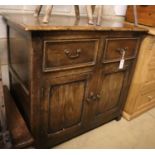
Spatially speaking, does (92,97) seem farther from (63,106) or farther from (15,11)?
(15,11)

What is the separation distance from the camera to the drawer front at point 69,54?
82cm

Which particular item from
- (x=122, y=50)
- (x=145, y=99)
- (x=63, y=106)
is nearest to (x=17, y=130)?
(x=63, y=106)

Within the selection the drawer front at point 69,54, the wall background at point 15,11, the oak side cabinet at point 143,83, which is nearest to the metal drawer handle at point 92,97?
the drawer front at point 69,54

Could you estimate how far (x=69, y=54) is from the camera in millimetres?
881

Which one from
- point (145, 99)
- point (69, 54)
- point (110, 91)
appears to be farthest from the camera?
point (145, 99)

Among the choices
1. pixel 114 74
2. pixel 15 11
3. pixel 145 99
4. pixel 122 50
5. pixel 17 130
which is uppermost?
pixel 15 11

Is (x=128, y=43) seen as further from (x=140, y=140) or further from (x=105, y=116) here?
(x=140, y=140)

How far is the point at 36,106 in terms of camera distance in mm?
901

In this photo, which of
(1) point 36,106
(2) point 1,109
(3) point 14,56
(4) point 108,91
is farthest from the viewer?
(4) point 108,91

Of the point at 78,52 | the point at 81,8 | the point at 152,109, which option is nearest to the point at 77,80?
the point at 78,52

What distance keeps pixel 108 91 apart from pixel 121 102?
9.8 inches

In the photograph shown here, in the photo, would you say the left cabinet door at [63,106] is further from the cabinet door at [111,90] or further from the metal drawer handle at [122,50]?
the metal drawer handle at [122,50]

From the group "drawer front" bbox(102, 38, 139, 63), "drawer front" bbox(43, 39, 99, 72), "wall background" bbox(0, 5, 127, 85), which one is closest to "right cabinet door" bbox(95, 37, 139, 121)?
"drawer front" bbox(102, 38, 139, 63)

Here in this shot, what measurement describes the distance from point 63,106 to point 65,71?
0.24m
